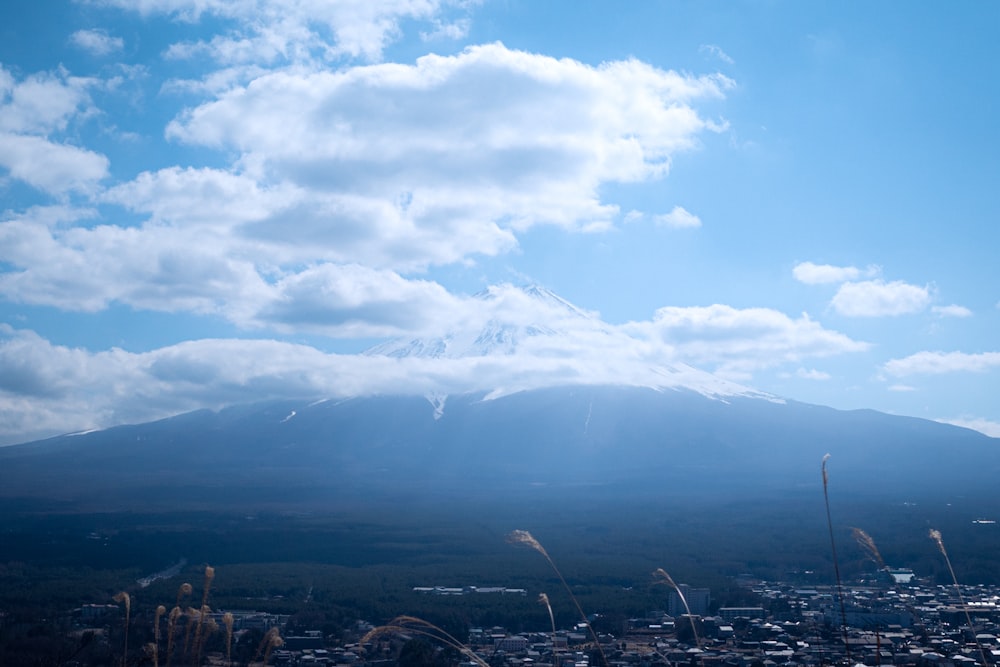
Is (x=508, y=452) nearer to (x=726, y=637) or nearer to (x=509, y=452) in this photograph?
(x=509, y=452)

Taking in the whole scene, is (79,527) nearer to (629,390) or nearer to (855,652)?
(855,652)

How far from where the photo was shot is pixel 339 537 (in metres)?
34.9

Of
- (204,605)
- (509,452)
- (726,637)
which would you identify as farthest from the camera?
(509,452)

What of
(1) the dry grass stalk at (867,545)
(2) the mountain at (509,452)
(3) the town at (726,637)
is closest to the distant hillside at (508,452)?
(2) the mountain at (509,452)

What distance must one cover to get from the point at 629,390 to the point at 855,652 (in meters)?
97.0

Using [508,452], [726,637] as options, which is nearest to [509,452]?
[508,452]

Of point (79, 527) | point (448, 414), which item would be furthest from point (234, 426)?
point (79, 527)

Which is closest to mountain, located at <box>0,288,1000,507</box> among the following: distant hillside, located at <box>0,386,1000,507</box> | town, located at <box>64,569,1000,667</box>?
distant hillside, located at <box>0,386,1000,507</box>

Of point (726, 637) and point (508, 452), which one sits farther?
point (508, 452)

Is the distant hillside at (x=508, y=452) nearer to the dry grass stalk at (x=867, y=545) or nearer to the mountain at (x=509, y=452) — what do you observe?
the mountain at (x=509, y=452)

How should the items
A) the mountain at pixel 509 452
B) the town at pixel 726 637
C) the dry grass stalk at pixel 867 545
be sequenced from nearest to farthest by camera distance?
the dry grass stalk at pixel 867 545
the town at pixel 726 637
the mountain at pixel 509 452

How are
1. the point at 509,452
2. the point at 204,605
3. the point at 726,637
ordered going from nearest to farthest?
the point at 204,605, the point at 726,637, the point at 509,452

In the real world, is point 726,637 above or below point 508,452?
below

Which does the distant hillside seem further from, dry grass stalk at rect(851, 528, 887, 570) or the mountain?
dry grass stalk at rect(851, 528, 887, 570)
